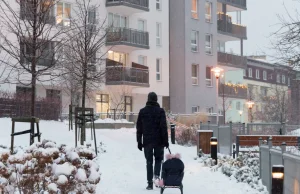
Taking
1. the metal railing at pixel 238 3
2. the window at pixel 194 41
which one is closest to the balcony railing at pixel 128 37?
the window at pixel 194 41

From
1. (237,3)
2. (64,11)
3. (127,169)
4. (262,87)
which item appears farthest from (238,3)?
(127,169)

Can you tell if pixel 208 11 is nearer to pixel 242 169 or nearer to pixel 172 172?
pixel 242 169

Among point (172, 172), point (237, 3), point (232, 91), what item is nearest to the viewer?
point (172, 172)

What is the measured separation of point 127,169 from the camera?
1593 cm

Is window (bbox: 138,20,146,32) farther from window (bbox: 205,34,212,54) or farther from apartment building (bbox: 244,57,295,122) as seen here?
apartment building (bbox: 244,57,295,122)

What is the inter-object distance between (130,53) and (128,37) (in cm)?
239

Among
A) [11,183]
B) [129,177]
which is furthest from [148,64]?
[11,183]

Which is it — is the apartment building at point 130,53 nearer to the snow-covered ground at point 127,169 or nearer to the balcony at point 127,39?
the balcony at point 127,39

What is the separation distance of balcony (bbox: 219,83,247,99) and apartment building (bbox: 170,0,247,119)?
250cm

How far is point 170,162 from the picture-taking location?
11086 millimetres

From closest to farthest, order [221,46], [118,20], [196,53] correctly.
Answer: [118,20], [196,53], [221,46]

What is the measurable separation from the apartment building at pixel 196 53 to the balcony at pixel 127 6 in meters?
5.31

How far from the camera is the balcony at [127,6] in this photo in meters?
41.3

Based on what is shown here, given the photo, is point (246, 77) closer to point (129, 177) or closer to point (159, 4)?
point (159, 4)
